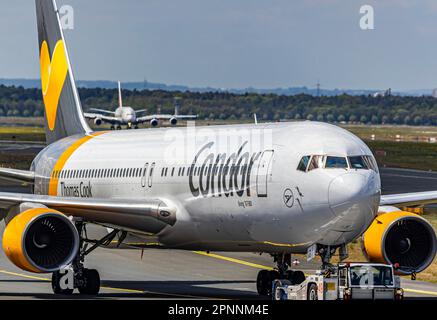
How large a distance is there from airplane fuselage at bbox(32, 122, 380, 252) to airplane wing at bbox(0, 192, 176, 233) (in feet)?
1.10

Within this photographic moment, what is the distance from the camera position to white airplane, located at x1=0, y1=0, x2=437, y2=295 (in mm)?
31719

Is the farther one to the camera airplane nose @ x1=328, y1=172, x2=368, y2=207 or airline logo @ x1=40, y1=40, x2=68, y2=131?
airline logo @ x1=40, y1=40, x2=68, y2=131

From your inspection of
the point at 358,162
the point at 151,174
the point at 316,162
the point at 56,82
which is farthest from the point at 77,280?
the point at 56,82

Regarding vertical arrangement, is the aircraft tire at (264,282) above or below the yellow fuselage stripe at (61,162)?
below

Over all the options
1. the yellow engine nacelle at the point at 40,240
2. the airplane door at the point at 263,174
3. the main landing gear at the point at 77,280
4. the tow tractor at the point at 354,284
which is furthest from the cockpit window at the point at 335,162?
the main landing gear at the point at 77,280

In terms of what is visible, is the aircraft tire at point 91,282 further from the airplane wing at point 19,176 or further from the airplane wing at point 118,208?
the airplane wing at point 19,176

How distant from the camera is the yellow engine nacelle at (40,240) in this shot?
113ft

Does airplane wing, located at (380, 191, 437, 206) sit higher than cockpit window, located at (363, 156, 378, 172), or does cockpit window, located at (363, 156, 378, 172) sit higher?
cockpit window, located at (363, 156, 378, 172)

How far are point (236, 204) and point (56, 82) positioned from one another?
17961mm

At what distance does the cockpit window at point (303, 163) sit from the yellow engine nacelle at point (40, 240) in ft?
24.0

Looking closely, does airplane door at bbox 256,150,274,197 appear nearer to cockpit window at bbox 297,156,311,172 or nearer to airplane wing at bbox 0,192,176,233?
cockpit window at bbox 297,156,311,172

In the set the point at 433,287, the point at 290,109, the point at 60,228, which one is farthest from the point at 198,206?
the point at 290,109

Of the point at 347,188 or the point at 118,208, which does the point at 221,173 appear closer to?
the point at 118,208

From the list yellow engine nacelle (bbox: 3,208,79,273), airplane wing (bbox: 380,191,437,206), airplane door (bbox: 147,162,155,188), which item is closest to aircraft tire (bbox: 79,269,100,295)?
yellow engine nacelle (bbox: 3,208,79,273)
